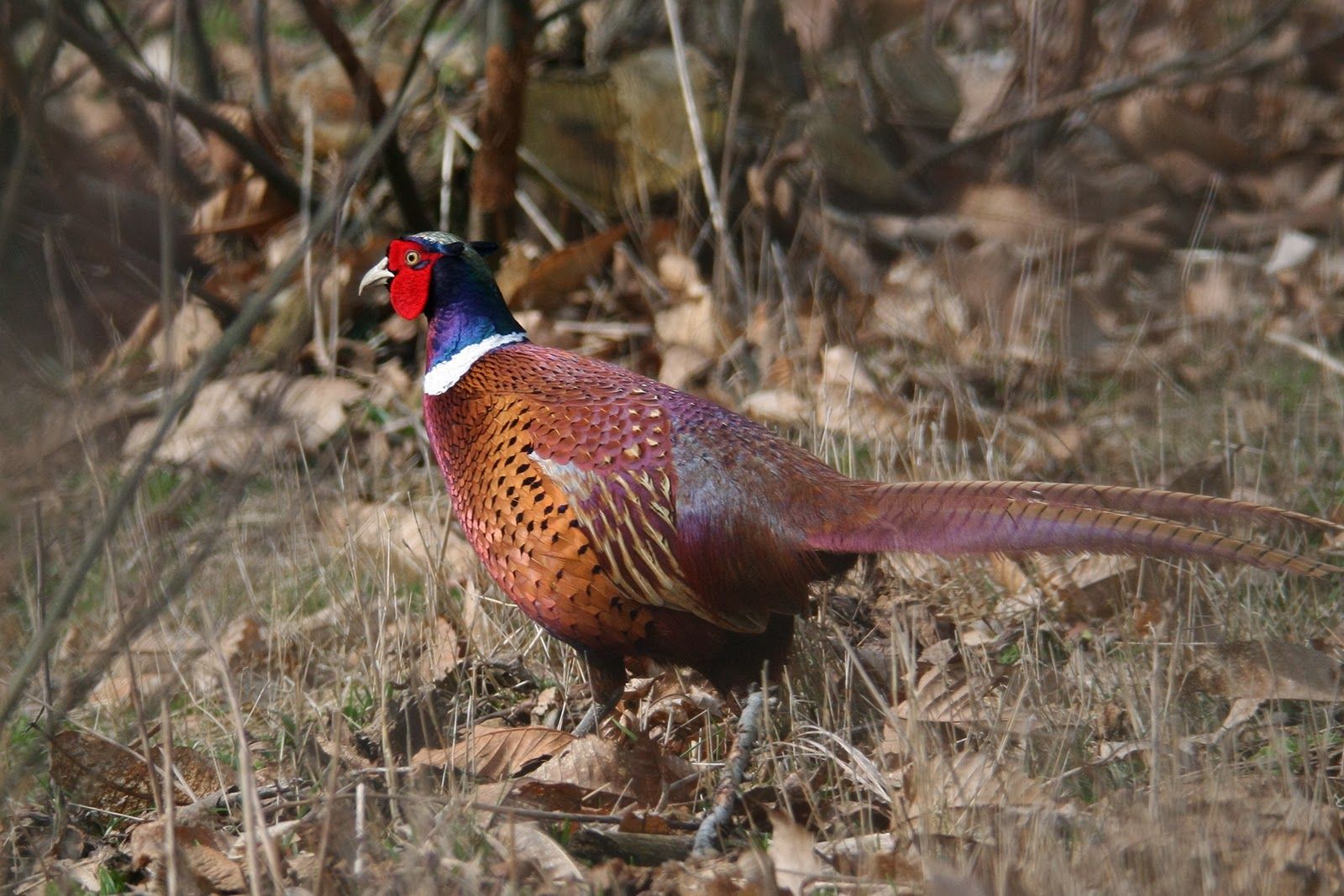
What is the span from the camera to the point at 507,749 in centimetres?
283

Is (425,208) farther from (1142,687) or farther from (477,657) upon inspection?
(1142,687)

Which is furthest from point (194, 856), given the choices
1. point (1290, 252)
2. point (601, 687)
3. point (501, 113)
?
point (1290, 252)

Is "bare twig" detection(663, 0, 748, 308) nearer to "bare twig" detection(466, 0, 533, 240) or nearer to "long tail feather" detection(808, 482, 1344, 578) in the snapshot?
"bare twig" detection(466, 0, 533, 240)

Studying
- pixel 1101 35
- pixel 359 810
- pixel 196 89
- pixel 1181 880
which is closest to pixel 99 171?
pixel 359 810

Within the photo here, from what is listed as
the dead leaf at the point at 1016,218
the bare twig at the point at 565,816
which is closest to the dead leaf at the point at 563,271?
the dead leaf at the point at 1016,218

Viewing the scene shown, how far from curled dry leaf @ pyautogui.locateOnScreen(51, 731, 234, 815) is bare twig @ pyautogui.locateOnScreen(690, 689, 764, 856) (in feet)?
3.22

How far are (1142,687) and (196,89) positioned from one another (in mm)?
4565

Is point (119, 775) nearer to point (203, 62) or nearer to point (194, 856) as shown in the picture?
point (194, 856)

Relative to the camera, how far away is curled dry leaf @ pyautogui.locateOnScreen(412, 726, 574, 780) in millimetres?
2777

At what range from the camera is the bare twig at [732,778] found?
2492 mm

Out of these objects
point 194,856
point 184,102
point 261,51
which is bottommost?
point 194,856

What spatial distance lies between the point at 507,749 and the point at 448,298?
1088 millimetres

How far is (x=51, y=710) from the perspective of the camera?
239 centimetres

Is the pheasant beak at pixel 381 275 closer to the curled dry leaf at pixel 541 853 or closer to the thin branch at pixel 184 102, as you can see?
the thin branch at pixel 184 102
